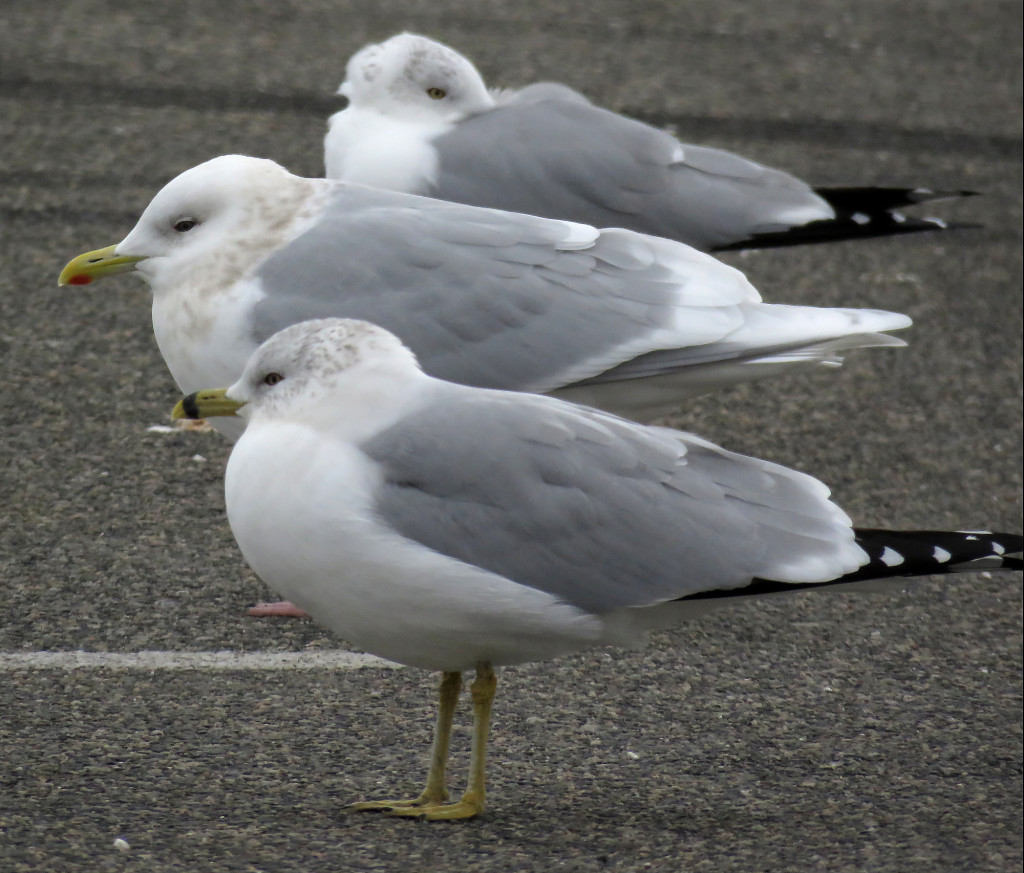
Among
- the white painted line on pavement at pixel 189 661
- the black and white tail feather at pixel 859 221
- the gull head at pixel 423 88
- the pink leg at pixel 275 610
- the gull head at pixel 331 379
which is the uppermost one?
the gull head at pixel 331 379

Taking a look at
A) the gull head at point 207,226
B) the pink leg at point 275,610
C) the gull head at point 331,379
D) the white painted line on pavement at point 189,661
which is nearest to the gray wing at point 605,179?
the gull head at point 207,226

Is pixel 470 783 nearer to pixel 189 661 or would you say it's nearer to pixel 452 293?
pixel 189 661

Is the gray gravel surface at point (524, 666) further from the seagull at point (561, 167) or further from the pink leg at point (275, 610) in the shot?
the seagull at point (561, 167)

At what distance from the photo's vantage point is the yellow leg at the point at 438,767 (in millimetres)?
2943

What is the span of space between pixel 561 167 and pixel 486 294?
1037 millimetres

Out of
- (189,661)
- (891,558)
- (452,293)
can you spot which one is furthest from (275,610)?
(891,558)

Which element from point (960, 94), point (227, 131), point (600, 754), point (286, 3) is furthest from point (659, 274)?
point (286, 3)

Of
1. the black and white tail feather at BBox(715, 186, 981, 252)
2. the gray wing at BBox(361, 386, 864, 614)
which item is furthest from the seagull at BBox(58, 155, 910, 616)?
the black and white tail feather at BBox(715, 186, 981, 252)

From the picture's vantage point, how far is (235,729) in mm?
3256

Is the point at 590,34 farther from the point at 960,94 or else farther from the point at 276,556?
the point at 276,556

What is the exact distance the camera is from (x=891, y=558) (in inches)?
111

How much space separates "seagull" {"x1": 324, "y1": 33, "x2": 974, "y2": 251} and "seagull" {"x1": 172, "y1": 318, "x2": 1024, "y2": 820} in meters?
1.59

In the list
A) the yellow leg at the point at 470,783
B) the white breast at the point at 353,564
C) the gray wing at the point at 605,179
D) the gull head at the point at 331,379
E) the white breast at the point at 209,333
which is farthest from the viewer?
the gray wing at the point at 605,179

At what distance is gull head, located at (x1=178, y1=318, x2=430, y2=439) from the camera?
279 centimetres
